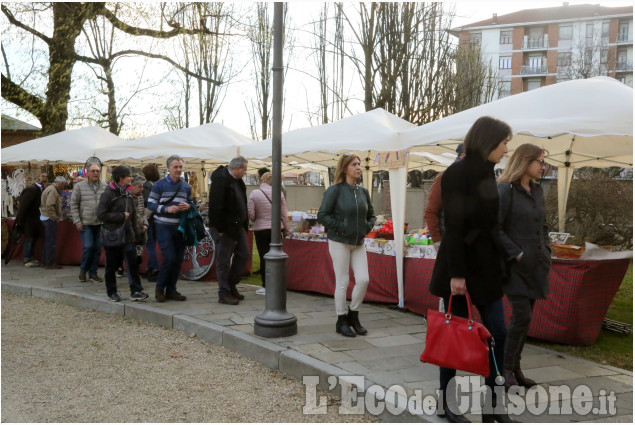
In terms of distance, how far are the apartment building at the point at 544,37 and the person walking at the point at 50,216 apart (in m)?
57.9

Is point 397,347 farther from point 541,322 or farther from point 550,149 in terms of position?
point 550,149

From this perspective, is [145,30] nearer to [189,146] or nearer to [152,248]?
[189,146]

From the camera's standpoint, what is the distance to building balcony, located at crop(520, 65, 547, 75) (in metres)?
67.4

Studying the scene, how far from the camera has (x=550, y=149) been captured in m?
8.59

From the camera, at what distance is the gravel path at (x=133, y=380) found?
13.0ft

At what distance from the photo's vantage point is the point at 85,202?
8.95 m

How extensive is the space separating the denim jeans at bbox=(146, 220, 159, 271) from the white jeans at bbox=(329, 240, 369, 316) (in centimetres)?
434

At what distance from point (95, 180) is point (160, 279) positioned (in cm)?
253

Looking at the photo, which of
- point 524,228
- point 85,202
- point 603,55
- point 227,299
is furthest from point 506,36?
point 524,228

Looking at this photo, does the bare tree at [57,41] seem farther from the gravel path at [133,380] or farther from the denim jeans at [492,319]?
the denim jeans at [492,319]

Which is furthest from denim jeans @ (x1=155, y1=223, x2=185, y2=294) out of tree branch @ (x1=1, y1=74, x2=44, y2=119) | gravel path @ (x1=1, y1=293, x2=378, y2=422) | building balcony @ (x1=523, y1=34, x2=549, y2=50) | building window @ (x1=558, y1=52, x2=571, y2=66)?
building balcony @ (x1=523, y1=34, x2=549, y2=50)

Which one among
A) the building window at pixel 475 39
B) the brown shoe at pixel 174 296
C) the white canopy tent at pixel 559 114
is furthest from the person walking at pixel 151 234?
the building window at pixel 475 39

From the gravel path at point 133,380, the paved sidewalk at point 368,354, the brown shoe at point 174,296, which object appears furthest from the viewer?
the brown shoe at point 174,296

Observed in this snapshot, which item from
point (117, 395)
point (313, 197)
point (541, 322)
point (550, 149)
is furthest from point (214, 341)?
point (313, 197)
